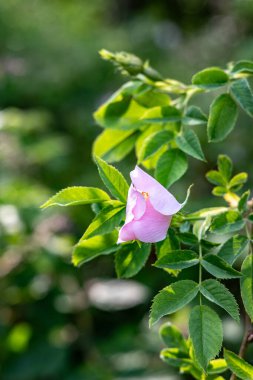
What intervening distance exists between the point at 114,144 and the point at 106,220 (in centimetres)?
33

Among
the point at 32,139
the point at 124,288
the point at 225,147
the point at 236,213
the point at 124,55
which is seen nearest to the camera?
the point at 236,213

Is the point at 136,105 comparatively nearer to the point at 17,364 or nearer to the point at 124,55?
the point at 124,55

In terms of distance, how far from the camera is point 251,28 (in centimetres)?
584

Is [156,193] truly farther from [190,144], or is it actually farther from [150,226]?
[190,144]

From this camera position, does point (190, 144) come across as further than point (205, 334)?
Yes

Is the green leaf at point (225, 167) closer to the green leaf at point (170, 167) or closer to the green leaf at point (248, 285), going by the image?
the green leaf at point (170, 167)

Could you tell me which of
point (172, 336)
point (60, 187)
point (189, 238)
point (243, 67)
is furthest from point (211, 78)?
point (60, 187)

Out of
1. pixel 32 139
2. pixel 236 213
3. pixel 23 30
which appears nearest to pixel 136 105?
pixel 236 213

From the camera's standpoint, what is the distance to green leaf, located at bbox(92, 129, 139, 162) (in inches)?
43.7

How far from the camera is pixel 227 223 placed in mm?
853

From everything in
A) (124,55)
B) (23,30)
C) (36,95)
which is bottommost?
(124,55)

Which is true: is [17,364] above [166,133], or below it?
below

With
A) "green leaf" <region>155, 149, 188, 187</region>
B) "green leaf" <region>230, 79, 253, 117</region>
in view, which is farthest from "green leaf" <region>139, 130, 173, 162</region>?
"green leaf" <region>230, 79, 253, 117</region>

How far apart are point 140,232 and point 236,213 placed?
0.18m
